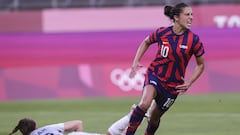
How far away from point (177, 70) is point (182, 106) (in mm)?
7516

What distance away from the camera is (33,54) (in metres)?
21.5

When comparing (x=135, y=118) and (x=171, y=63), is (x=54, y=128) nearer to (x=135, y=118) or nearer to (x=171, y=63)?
(x=135, y=118)

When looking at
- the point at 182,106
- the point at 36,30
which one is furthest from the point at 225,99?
the point at 36,30

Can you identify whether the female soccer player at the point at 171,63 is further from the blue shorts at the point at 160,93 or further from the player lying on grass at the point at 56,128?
the player lying on grass at the point at 56,128

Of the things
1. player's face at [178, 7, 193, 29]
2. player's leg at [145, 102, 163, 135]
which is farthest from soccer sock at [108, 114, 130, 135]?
player's face at [178, 7, 193, 29]

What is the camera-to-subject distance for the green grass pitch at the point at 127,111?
14650 mm

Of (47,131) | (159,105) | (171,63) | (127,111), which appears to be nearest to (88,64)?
(127,111)

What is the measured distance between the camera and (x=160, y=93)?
11.7 m

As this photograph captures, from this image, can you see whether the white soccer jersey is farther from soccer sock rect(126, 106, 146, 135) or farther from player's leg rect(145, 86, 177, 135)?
player's leg rect(145, 86, 177, 135)

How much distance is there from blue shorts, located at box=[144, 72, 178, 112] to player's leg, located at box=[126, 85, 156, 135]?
0.33 feet

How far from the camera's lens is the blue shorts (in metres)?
11.6

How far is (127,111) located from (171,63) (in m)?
6.42

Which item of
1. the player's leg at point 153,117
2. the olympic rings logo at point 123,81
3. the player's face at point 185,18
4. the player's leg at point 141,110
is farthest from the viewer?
the olympic rings logo at point 123,81

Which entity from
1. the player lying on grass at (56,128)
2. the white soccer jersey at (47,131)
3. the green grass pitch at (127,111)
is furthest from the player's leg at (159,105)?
the green grass pitch at (127,111)
